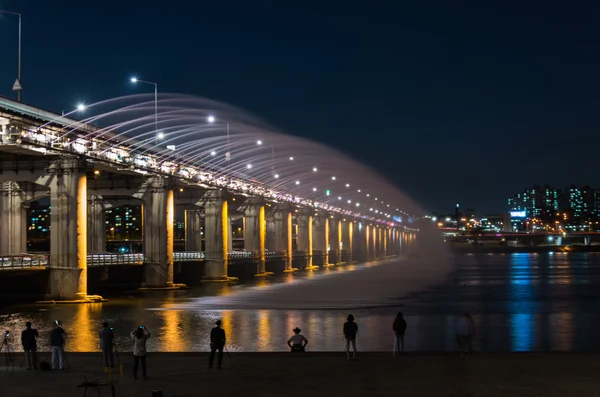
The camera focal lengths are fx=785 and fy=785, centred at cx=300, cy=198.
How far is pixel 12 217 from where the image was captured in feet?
282

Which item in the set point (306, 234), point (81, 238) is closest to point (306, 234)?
point (306, 234)

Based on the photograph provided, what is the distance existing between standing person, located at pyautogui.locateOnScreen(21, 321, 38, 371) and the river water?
852 centimetres

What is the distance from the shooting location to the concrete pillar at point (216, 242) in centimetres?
9526

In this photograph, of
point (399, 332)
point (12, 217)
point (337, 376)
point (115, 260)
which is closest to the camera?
point (337, 376)

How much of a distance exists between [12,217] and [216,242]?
76.7 feet

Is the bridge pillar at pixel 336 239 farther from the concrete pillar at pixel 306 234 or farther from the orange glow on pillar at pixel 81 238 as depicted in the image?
the orange glow on pillar at pixel 81 238

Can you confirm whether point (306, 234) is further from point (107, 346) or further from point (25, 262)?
point (107, 346)

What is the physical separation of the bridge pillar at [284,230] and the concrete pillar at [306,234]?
11.3 m

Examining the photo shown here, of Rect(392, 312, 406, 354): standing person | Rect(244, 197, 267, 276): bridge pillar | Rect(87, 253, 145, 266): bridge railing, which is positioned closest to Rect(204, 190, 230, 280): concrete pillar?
Rect(87, 253, 145, 266): bridge railing

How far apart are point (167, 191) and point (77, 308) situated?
81.6 ft

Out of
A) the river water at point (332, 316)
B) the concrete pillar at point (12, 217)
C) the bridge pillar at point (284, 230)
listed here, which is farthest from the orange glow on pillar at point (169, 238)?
the bridge pillar at point (284, 230)

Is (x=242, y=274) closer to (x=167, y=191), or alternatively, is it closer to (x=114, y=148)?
(x=167, y=191)

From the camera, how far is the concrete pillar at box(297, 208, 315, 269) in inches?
5901

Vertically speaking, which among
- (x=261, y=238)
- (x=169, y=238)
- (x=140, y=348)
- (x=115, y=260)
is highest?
(x=261, y=238)
